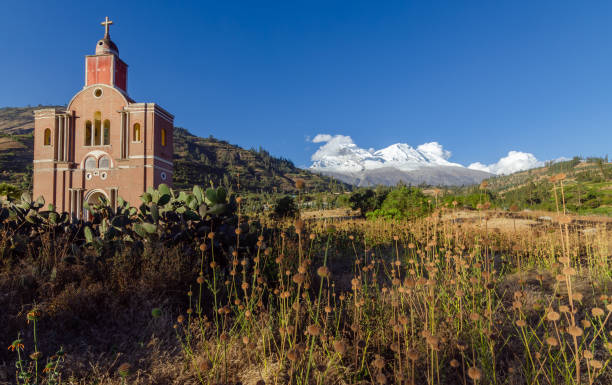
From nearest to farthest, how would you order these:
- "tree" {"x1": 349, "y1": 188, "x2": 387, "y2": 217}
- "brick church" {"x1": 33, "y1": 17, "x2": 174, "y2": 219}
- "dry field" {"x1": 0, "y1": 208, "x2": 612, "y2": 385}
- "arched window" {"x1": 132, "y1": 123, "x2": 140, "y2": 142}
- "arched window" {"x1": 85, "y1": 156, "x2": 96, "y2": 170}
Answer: "dry field" {"x1": 0, "y1": 208, "x2": 612, "y2": 385} < "tree" {"x1": 349, "y1": 188, "x2": 387, "y2": 217} < "brick church" {"x1": 33, "y1": 17, "x2": 174, "y2": 219} < "arched window" {"x1": 132, "y1": 123, "x2": 140, "y2": 142} < "arched window" {"x1": 85, "y1": 156, "x2": 96, "y2": 170}

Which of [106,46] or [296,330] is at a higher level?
[106,46]

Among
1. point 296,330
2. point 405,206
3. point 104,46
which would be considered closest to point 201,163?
point 104,46

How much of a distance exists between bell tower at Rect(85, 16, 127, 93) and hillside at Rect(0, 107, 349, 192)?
977cm

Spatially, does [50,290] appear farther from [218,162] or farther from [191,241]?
[218,162]

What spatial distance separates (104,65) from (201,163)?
188 feet

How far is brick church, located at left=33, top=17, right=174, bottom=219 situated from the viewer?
1758 cm

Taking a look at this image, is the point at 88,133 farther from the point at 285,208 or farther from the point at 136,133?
the point at 285,208

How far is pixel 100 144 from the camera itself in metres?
18.6

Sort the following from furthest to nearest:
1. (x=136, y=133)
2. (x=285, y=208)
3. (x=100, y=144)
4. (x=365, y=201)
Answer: (x=100, y=144) → (x=136, y=133) → (x=365, y=201) → (x=285, y=208)

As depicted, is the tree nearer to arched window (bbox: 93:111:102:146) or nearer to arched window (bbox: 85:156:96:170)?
arched window (bbox: 85:156:96:170)

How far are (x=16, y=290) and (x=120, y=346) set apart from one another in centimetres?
128

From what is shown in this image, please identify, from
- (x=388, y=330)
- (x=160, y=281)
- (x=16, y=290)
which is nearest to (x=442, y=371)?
(x=388, y=330)

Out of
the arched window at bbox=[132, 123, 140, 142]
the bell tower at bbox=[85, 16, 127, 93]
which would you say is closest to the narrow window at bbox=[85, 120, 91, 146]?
the bell tower at bbox=[85, 16, 127, 93]

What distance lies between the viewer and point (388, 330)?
224cm
